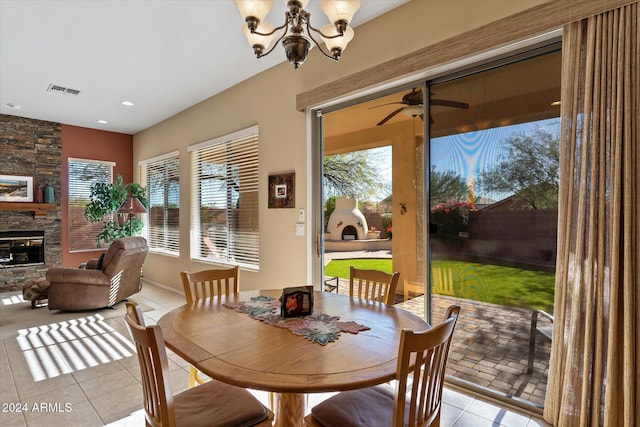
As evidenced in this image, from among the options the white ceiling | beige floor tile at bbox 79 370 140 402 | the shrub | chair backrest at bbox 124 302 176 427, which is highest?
the white ceiling

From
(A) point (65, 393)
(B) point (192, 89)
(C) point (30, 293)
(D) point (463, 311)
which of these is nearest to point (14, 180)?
(C) point (30, 293)

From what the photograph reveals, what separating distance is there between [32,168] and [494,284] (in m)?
7.33

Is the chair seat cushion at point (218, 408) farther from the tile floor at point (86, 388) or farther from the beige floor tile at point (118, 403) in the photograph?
the beige floor tile at point (118, 403)

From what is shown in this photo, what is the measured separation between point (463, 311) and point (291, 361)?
1.77m

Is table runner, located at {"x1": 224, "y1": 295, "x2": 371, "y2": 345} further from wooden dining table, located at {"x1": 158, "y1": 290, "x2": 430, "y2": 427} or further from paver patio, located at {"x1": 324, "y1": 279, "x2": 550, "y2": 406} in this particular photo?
paver patio, located at {"x1": 324, "y1": 279, "x2": 550, "y2": 406}

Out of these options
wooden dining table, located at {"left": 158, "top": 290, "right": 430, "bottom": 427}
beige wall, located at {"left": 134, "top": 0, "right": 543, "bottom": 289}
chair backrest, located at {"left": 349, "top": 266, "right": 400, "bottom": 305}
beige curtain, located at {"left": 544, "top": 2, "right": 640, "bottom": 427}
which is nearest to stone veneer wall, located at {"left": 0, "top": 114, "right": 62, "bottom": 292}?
beige wall, located at {"left": 134, "top": 0, "right": 543, "bottom": 289}

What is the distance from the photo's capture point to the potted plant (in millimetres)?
6395

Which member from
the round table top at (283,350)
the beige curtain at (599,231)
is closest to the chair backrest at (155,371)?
the round table top at (283,350)

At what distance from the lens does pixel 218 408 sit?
1.46 metres

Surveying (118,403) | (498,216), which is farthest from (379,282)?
(118,403)

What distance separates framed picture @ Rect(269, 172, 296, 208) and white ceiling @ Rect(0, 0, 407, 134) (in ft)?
4.13

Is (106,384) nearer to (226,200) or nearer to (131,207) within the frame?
(226,200)

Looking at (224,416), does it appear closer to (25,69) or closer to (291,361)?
(291,361)

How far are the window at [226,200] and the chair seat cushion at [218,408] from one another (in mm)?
2637
